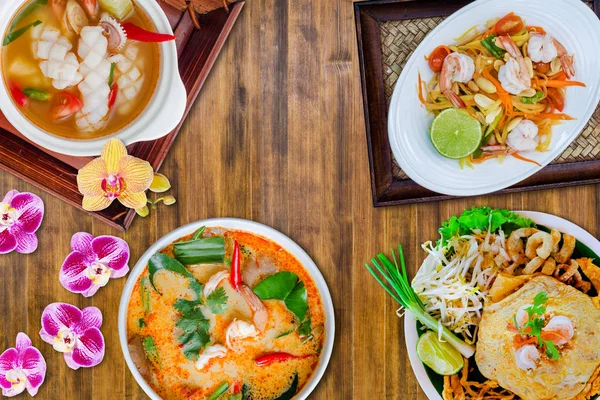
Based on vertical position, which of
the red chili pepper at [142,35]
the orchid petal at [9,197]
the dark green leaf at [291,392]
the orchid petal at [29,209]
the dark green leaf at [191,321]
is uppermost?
the red chili pepper at [142,35]

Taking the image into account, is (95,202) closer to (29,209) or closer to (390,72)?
(29,209)

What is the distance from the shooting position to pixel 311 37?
66.3 inches

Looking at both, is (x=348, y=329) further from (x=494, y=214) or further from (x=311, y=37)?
(x=311, y=37)

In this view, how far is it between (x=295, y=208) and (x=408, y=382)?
624mm

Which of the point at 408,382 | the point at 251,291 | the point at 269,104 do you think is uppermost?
the point at 269,104

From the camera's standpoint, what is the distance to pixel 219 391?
1746 millimetres

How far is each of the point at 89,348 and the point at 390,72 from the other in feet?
3.90

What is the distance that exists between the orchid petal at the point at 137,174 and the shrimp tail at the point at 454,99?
0.84 meters

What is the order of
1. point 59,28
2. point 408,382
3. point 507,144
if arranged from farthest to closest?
point 408,382
point 507,144
point 59,28

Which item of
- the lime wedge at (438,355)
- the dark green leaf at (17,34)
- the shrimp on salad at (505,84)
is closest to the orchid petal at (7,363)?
the dark green leaf at (17,34)

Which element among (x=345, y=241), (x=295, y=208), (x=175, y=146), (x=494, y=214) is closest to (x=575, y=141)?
(x=494, y=214)

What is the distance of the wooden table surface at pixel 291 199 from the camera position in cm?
168

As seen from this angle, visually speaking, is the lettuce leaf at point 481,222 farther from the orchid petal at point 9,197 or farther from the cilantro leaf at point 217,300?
the orchid petal at point 9,197

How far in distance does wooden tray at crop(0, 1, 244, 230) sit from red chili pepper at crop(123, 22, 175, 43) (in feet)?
0.55
